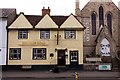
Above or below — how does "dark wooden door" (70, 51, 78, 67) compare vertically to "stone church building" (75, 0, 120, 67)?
below

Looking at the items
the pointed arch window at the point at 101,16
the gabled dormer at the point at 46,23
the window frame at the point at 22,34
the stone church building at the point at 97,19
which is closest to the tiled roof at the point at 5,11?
the window frame at the point at 22,34

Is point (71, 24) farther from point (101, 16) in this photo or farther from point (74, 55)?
point (101, 16)

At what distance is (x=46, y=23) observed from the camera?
114 ft

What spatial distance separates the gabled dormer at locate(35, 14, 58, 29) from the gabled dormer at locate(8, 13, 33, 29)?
121 centimetres

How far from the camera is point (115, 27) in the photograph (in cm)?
4884

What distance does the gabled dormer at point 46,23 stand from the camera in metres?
34.6

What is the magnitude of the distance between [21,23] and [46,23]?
11.0ft

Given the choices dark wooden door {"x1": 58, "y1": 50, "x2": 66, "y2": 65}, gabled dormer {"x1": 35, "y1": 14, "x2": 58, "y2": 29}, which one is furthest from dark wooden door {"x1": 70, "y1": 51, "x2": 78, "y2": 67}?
gabled dormer {"x1": 35, "y1": 14, "x2": 58, "y2": 29}

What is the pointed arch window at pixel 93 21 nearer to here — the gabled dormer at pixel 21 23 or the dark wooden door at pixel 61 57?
the dark wooden door at pixel 61 57

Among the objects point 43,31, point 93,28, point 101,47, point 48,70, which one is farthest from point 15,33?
point 93,28

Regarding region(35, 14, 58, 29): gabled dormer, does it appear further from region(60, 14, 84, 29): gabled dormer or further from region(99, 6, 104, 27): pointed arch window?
region(99, 6, 104, 27): pointed arch window

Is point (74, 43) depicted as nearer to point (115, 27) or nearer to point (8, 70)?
point (8, 70)

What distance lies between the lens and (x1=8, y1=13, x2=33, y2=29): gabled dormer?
34.2 meters

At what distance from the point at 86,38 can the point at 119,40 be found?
6463 millimetres
